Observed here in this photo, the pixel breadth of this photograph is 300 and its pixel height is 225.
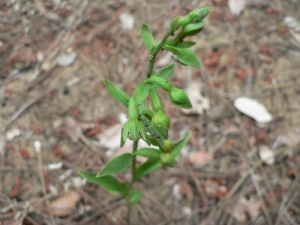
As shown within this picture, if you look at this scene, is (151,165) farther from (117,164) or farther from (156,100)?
(156,100)

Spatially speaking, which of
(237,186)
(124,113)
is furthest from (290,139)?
(124,113)

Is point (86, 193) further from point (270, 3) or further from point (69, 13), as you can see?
point (270, 3)

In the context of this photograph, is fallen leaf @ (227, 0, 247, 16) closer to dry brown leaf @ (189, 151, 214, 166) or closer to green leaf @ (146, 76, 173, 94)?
dry brown leaf @ (189, 151, 214, 166)

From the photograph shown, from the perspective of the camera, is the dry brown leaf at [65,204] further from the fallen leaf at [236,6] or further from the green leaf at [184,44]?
the fallen leaf at [236,6]

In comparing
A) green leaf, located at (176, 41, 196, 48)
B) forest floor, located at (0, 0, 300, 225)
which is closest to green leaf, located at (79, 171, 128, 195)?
forest floor, located at (0, 0, 300, 225)

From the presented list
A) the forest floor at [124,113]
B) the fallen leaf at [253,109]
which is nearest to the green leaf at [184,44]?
the forest floor at [124,113]

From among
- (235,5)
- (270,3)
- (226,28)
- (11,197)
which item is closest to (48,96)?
(11,197)
